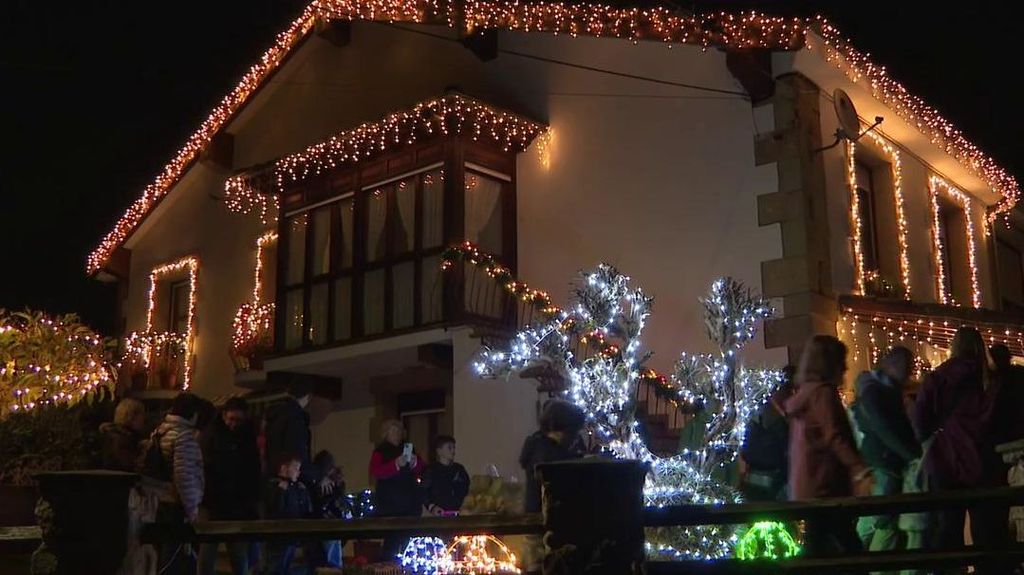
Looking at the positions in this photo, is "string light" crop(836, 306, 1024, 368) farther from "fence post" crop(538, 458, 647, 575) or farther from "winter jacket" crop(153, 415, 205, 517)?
"fence post" crop(538, 458, 647, 575)

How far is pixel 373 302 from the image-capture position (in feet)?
44.1

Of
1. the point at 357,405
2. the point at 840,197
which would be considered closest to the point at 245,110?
the point at 357,405

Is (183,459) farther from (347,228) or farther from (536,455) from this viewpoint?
(347,228)

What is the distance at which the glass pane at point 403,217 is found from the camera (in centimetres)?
1332

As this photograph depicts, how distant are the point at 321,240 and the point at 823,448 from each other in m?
10.3

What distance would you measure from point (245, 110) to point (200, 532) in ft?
43.4

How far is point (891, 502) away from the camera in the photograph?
175 inches

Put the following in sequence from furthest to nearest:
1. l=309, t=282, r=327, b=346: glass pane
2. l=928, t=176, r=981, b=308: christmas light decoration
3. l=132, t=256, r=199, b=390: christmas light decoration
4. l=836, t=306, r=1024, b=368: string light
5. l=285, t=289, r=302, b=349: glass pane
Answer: l=132, t=256, r=199, b=390: christmas light decoration
l=285, t=289, r=302, b=349: glass pane
l=309, t=282, r=327, b=346: glass pane
l=928, t=176, r=981, b=308: christmas light decoration
l=836, t=306, r=1024, b=368: string light

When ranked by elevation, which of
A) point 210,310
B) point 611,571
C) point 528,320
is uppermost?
point 210,310

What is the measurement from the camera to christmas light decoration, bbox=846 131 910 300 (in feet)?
37.4

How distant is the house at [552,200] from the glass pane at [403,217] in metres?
0.03

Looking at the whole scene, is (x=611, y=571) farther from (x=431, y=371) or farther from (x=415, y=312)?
(x=431, y=371)

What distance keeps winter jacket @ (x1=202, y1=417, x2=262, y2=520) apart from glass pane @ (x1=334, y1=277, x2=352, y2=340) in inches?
253

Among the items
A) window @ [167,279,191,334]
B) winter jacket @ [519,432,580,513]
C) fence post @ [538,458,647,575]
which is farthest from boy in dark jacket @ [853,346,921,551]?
window @ [167,279,191,334]
